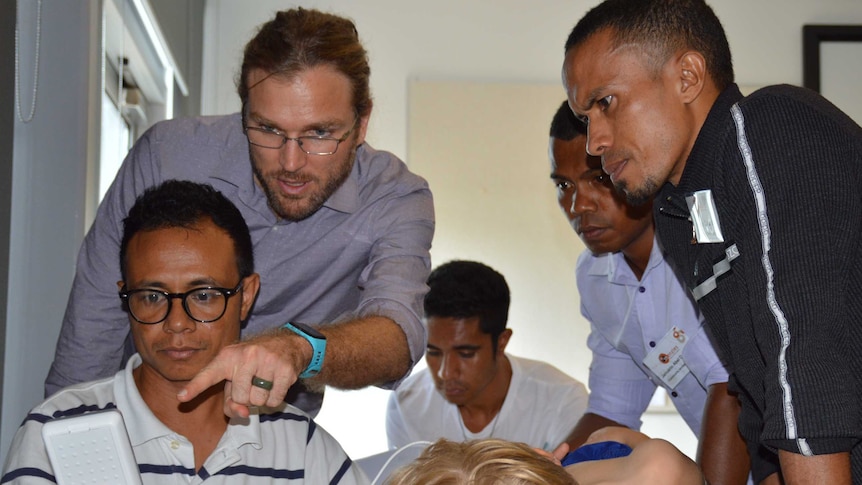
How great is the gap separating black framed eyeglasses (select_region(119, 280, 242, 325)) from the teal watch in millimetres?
319

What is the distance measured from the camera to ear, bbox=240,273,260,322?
1.86 metres

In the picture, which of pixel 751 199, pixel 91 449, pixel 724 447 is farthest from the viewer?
pixel 724 447

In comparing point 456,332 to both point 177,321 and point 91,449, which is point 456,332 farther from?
point 91,449

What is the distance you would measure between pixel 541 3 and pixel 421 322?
3.20 metres

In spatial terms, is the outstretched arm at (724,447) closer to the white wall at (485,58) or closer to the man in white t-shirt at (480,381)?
the man in white t-shirt at (480,381)

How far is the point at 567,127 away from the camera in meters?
2.27

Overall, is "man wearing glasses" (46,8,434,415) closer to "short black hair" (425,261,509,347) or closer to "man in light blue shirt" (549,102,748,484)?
"man in light blue shirt" (549,102,748,484)

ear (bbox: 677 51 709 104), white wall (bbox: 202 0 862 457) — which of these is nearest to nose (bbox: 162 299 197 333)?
ear (bbox: 677 51 709 104)

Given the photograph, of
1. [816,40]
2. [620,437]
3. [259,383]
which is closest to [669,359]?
[620,437]

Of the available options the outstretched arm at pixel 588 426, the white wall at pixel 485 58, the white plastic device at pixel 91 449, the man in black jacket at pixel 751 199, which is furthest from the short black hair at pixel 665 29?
the white wall at pixel 485 58

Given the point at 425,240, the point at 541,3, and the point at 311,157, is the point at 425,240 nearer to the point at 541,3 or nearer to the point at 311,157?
the point at 311,157

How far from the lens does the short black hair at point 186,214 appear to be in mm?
1804

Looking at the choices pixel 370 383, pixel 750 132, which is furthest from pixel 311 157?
pixel 750 132

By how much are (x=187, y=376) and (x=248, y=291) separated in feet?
0.66
